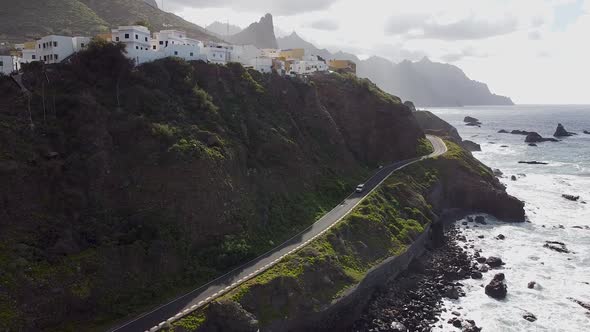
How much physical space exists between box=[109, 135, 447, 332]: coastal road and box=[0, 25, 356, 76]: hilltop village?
3030cm

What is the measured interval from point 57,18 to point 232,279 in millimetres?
93523

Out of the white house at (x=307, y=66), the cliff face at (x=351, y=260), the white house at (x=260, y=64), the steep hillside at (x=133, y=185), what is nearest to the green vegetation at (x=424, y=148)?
the cliff face at (x=351, y=260)

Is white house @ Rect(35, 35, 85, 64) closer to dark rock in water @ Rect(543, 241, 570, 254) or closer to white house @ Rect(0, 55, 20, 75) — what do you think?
white house @ Rect(0, 55, 20, 75)

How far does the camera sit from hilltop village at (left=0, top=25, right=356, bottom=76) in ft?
170

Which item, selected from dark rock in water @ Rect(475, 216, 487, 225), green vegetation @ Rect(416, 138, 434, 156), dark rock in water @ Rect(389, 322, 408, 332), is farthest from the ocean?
green vegetation @ Rect(416, 138, 434, 156)

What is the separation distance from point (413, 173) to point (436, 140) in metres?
33.3

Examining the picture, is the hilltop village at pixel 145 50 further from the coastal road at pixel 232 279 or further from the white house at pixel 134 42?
the coastal road at pixel 232 279

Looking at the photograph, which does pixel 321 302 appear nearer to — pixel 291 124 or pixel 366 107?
pixel 291 124

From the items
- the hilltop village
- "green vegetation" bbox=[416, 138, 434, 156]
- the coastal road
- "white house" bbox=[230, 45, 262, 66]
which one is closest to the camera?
the coastal road

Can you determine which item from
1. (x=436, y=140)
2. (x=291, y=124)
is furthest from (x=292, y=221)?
(x=436, y=140)

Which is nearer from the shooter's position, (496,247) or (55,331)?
(55,331)

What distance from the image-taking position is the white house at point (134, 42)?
55375 millimetres

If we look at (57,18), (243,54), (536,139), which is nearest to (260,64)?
(243,54)

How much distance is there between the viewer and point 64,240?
35.1m
